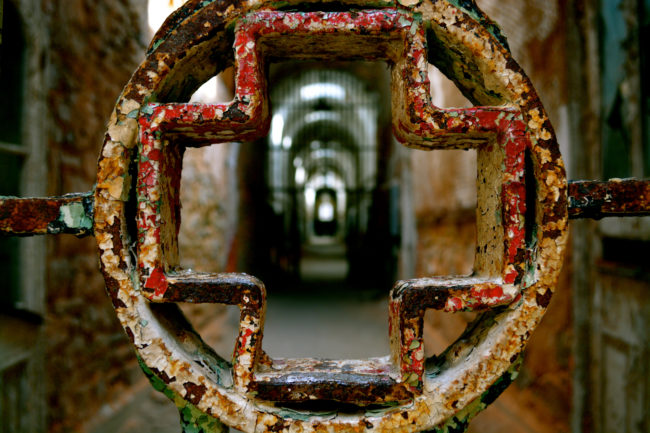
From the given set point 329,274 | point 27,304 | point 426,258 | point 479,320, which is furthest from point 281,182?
point 479,320

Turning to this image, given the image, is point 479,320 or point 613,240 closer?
point 479,320

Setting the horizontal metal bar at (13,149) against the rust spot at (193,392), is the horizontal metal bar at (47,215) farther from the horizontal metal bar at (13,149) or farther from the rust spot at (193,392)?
the horizontal metal bar at (13,149)

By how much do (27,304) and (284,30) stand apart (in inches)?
67.9

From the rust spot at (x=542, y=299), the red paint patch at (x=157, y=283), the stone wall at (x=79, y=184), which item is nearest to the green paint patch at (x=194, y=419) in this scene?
the red paint patch at (x=157, y=283)

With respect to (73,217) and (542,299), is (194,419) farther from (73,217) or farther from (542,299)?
(542,299)

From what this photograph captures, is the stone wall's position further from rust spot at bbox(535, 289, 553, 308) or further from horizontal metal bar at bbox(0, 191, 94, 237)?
rust spot at bbox(535, 289, 553, 308)

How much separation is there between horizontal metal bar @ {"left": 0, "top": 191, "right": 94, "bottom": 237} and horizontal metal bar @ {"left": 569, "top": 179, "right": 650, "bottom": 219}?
0.81 metres

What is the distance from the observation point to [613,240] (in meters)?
1.67

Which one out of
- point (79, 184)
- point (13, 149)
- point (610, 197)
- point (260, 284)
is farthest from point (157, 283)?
point (79, 184)

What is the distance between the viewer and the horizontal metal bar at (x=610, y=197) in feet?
2.23

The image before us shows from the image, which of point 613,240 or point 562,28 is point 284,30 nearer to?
point 613,240

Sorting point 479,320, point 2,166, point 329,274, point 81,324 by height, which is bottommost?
point 329,274

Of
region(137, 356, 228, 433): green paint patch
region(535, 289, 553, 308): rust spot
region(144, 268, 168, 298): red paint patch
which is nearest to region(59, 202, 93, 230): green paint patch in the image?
region(144, 268, 168, 298): red paint patch

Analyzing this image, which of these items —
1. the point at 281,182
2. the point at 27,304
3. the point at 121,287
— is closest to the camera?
the point at 121,287
